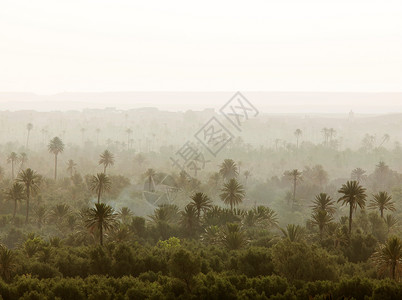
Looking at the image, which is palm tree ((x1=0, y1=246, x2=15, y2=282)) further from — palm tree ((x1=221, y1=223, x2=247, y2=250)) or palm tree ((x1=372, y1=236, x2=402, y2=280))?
palm tree ((x1=372, y1=236, x2=402, y2=280))

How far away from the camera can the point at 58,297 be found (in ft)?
129

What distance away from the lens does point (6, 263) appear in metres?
50.0

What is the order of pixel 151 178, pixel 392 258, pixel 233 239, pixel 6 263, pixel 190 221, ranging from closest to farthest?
pixel 392 258 → pixel 6 263 → pixel 233 239 → pixel 190 221 → pixel 151 178

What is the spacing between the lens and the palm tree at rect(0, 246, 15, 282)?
1957 inches

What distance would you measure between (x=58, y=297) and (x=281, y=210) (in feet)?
349

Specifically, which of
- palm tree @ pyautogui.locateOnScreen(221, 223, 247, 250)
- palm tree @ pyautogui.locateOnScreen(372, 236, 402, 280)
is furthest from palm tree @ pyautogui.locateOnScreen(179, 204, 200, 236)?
palm tree @ pyautogui.locateOnScreen(372, 236, 402, 280)

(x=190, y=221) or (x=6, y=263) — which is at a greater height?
(x=6, y=263)

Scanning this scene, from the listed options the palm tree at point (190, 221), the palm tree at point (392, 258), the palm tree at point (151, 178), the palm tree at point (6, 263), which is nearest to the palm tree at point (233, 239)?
the palm tree at point (190, 221)

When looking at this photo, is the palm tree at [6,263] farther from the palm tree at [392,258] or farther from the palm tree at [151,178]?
the palm tree at [151,178]

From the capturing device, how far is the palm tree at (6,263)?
4972cm

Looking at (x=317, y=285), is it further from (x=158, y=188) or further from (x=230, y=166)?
(x=158, y=188)

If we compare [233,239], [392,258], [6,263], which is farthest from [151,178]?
[392,258]

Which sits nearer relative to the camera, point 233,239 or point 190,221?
point 233,239

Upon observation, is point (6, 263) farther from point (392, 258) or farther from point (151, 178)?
point (151, 178)
